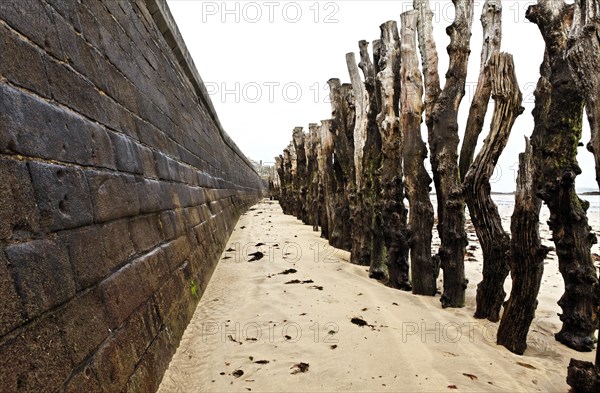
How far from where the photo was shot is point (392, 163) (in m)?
4.61

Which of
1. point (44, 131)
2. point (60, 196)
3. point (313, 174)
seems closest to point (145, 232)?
point (60, 196)

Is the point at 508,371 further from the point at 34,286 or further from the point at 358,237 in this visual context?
the point at 358,237

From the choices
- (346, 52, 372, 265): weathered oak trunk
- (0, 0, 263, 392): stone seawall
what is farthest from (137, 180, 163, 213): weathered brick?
(346, 52, 372, 265): weathered oak trunk

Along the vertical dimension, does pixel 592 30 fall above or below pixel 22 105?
above

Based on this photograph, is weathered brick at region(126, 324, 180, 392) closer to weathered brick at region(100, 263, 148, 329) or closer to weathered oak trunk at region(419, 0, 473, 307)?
weathered brick at region(100, 263, 148, 329)

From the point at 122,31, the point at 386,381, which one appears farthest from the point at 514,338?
the point at 122,31

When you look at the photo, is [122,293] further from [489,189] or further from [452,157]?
[452,157]

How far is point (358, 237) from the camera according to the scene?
19.2 ft

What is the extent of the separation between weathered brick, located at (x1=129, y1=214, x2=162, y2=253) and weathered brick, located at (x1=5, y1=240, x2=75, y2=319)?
794 mm

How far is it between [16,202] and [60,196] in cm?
26

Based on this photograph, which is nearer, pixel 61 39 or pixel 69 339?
pixel 69 339

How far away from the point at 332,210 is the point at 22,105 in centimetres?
686

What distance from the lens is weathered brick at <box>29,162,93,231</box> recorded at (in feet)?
4.50

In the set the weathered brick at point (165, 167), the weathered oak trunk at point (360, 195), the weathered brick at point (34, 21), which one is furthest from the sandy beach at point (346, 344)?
the weathered brick at point (34, 21)
